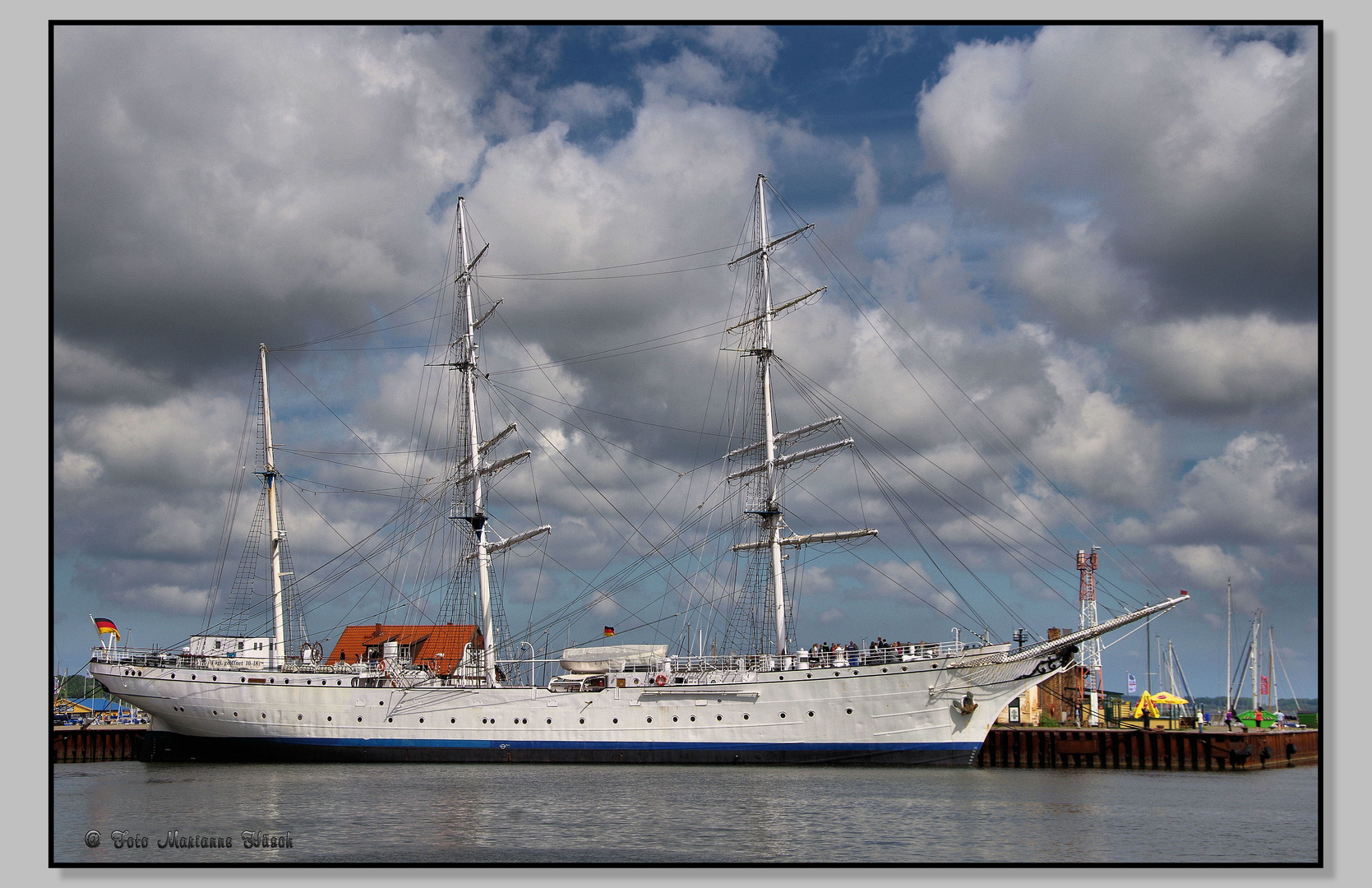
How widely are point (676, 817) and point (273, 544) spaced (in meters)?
32.6

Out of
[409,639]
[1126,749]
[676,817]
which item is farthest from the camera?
[409,639]

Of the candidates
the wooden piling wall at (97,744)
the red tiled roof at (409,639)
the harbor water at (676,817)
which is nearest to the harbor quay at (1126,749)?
the harbor water at (676,817)

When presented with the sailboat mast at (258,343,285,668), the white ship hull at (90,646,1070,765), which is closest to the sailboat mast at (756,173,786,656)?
the white ship hull at (90,646,1070,765)

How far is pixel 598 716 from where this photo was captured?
47.5m

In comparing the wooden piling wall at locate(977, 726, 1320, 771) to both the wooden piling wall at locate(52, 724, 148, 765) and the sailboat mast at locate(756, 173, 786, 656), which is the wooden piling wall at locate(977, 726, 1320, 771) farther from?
the wooden piling wall at locate(52, 724, 148, 765)

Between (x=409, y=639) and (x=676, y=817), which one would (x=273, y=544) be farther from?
(x=676, y=817)

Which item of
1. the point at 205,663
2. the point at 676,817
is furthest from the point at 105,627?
the point at 676,817

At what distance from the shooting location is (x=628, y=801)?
3334cm

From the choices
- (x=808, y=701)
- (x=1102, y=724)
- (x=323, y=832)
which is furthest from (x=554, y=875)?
(x=1102, y=724)

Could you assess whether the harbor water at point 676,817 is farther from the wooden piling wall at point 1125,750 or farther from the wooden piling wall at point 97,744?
the wooden piling wall at point 97,744

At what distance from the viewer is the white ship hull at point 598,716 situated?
147 feet

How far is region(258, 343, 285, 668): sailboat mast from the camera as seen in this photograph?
175 feet

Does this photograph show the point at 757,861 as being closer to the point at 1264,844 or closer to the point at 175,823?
the point at 1264,844

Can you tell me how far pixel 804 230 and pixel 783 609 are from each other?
56.5 feet
